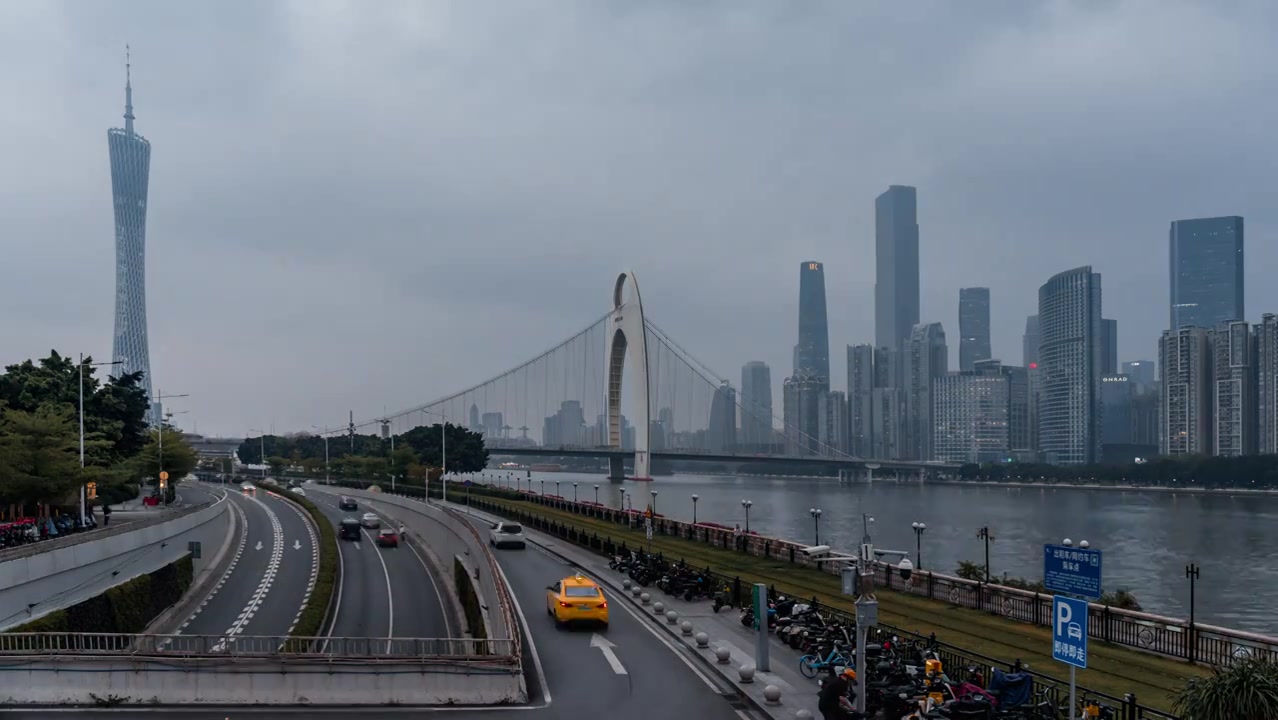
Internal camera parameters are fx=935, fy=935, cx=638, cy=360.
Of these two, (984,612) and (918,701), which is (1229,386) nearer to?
(984,612)

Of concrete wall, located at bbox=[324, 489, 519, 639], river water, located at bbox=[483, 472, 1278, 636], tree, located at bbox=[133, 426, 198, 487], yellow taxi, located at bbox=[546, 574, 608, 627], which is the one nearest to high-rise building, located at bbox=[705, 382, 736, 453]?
river water, located at bbox=[483, 472, 1278, 636]

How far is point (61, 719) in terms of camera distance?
14.3 metres

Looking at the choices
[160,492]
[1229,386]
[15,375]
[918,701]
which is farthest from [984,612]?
[1229,386]

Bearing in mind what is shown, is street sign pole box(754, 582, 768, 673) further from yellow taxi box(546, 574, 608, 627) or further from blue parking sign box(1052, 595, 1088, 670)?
blue parking sign box(1052, 595, 1088, 670)

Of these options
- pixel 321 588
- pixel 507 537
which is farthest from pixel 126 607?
pixel 507 537

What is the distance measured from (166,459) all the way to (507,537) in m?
43.5

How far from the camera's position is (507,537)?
43.8 metres

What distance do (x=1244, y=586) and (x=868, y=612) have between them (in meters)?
53.6

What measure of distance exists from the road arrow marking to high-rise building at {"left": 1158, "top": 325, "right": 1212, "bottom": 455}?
19298 cm

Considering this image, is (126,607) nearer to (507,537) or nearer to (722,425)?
(507,537)

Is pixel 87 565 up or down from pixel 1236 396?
down

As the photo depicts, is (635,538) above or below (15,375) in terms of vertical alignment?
below

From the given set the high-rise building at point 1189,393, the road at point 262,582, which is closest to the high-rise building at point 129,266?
the road at point 262,582

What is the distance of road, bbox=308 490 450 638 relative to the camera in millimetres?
36062
